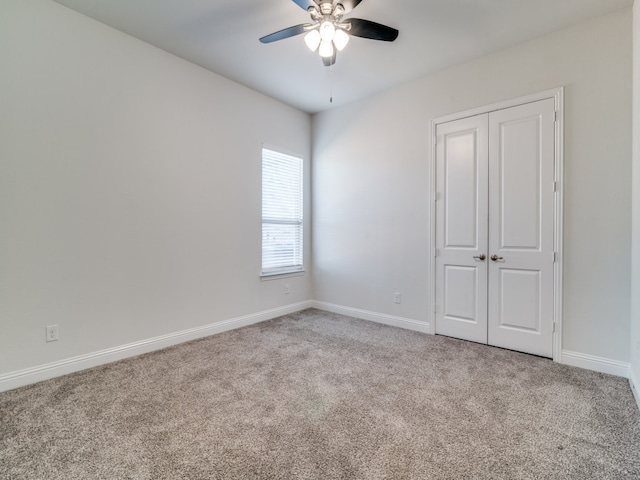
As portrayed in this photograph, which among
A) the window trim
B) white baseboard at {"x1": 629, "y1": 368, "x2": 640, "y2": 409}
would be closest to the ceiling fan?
the window trim

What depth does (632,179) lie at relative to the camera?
242 centimetres

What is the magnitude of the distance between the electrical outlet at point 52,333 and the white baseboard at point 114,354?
7.5 inches

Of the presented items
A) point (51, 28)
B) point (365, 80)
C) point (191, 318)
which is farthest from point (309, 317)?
point (51, 28)

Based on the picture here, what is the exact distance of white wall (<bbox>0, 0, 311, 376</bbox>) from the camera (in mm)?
2311

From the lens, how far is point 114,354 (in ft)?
9.08

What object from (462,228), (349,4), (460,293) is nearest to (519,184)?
(462,228)

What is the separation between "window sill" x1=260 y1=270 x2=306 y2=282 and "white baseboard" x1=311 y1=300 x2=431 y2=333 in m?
0.53

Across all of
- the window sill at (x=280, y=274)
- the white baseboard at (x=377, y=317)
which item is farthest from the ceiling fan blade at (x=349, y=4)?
the white baseboard at (x=377, y=317)

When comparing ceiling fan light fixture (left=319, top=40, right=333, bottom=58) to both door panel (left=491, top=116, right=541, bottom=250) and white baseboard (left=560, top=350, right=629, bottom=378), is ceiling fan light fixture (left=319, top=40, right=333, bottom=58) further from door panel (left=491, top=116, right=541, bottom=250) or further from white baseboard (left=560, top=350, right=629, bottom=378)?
white baseboard (left=560, top=350, right=629, bottom=378)

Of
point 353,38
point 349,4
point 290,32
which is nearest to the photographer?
point 349,4

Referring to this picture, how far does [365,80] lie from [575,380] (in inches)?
140

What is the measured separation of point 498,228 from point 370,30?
85.9 inches

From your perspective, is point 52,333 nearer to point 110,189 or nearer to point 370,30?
point 110,189

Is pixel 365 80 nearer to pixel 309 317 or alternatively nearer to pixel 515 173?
pixel 515 173
